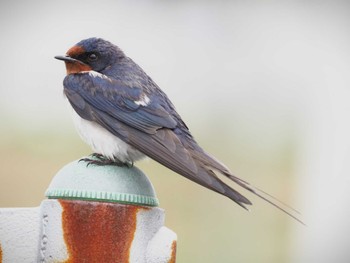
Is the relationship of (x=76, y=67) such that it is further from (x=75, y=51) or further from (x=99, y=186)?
(x=99, y=186)

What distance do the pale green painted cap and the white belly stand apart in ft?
1.06

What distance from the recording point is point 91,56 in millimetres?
2455

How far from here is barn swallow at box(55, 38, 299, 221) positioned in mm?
2178

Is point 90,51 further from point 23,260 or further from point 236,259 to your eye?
point 236,259

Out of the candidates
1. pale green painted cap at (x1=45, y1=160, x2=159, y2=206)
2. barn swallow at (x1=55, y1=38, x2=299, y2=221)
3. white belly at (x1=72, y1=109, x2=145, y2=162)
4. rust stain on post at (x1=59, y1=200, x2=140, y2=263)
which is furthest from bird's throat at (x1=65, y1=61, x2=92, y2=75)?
rust stain on post at (x1=59, y1=200, x2=140, y2=263)

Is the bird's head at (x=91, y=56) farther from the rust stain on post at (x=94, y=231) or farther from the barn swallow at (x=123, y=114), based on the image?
the rust stain on post at (x=94, y=231)

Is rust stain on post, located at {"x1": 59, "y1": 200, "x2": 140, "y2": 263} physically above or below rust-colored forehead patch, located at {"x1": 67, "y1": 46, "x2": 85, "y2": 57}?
below

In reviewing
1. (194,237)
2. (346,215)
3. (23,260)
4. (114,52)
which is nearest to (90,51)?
(114,52)

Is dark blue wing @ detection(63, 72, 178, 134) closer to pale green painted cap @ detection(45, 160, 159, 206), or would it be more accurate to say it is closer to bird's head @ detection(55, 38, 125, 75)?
bird's head @ detection(55, 38, 125, 75)

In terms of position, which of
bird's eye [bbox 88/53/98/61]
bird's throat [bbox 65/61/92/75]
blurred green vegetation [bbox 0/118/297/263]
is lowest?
blurred green vegetation [bbox 0/118/297/263]

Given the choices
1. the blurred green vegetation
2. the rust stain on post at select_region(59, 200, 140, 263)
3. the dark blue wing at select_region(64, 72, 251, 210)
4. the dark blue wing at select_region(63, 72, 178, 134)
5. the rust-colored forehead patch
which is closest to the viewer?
the rust stain on post at select_region(59, 200, 140, 263)

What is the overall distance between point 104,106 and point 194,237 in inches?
73.3

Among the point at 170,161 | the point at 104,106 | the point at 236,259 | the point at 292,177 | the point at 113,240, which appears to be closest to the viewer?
the point at 113,240

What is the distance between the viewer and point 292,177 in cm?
477
